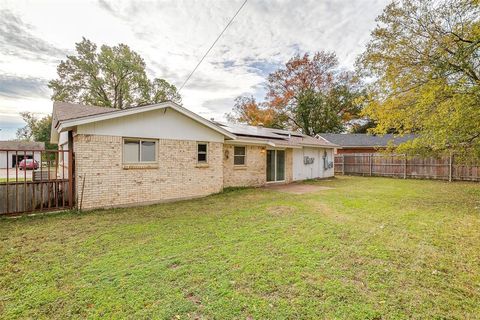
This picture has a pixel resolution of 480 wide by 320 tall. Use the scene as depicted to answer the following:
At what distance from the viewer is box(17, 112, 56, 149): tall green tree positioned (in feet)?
130

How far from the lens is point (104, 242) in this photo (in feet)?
15.9

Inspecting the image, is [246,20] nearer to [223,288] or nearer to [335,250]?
[335,250]

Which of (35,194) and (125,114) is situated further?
(125,114)

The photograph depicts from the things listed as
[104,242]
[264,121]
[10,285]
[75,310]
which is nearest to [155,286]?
[75,310]

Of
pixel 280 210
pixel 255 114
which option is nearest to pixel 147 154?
pixel 280 210

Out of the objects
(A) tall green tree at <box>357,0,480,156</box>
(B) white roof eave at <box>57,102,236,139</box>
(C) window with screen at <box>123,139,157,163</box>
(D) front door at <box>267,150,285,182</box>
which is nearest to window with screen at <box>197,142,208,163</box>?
(B) white roof eave at <box>57,102,236,139</box>

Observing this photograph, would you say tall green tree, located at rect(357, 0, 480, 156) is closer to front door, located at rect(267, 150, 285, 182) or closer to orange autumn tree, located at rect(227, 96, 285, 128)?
front door, located at rect(267, 150, 285, 182)

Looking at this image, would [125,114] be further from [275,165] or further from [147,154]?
[275,165]

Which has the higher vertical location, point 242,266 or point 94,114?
point 94,114

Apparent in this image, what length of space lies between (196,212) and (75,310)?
476 cm

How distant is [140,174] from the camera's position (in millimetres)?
8352

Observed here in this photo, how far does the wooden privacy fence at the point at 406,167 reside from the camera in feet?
51.9

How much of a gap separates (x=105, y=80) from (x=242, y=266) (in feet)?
101

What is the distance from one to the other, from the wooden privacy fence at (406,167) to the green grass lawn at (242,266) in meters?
9.50
